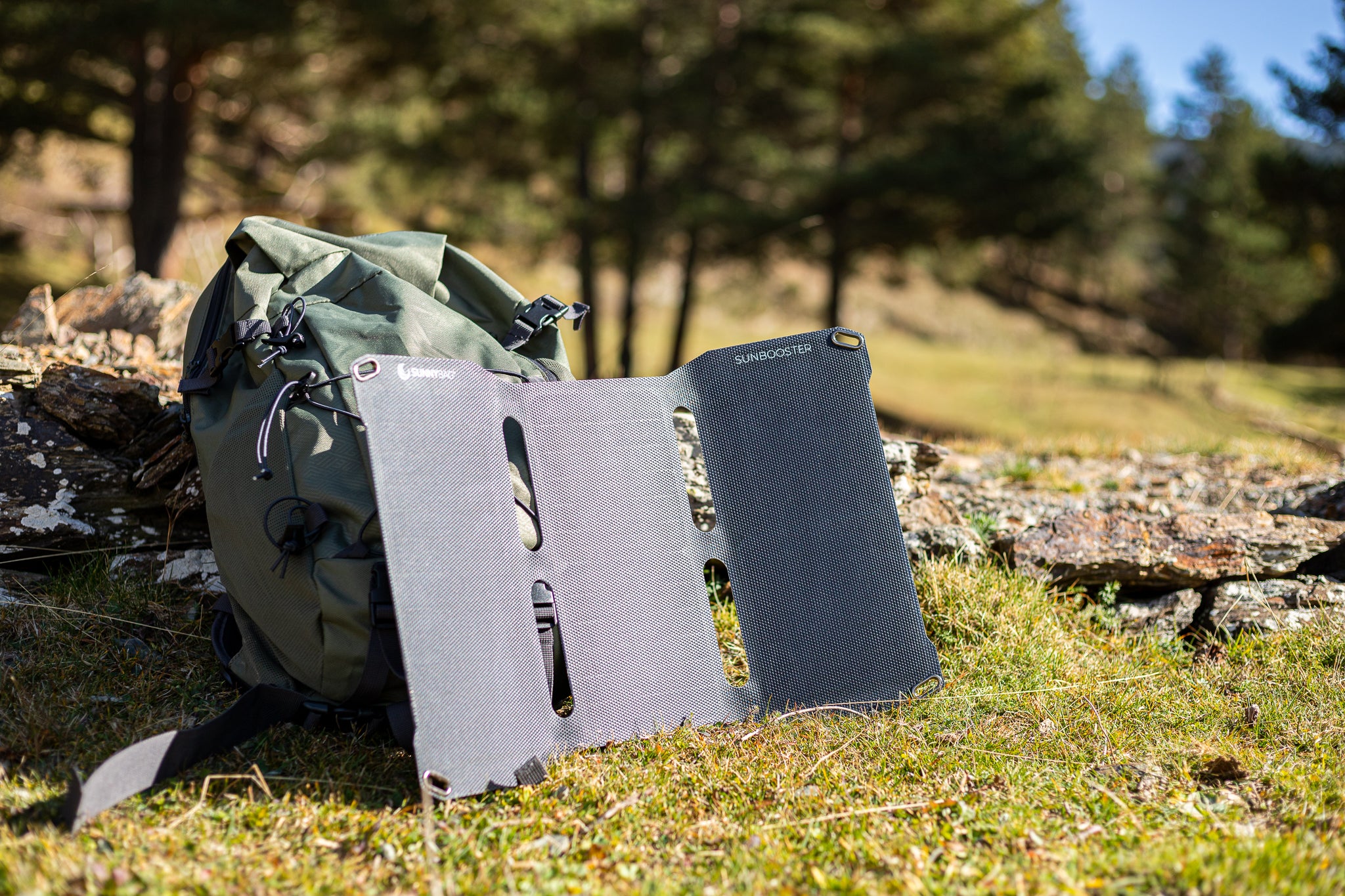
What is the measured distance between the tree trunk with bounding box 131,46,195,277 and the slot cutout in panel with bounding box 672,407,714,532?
34.9 ft

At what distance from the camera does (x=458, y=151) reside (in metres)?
15.1

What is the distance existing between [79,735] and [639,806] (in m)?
1.49

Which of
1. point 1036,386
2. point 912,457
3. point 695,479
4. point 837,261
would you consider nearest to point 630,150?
point 837,261

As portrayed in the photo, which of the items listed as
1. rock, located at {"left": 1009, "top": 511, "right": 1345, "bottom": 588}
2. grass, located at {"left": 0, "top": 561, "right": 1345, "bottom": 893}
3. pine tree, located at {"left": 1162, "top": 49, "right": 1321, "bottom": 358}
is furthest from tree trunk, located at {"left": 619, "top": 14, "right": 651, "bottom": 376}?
pine tree, located at {"left": 1162, "top": 49, "right": 1321, "bottom": 358}

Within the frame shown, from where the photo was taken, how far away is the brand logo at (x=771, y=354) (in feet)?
9.43

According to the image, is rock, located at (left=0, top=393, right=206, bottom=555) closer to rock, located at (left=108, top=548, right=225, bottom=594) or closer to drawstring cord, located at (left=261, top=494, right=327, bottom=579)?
rock, located at (left=108, top=548, right=225, bottom=594)

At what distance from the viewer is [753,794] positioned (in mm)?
2303

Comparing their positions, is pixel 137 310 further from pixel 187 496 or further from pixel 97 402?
pixel 187 496

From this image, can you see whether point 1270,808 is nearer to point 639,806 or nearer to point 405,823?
point 639,806

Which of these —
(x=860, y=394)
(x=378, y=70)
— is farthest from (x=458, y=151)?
(x=860, y=394)

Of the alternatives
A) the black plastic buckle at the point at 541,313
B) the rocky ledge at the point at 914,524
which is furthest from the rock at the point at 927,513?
the black plastic buckle at the point at 541,313

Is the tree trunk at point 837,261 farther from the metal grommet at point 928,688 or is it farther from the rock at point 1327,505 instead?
the metal grommet at point 928,688

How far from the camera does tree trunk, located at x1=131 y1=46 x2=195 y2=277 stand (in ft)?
38.9

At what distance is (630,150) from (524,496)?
46.1ft
